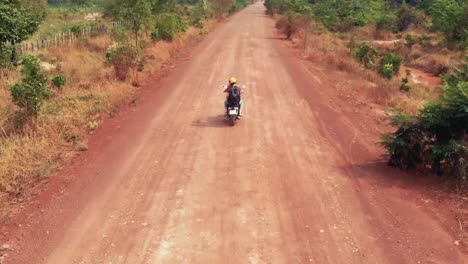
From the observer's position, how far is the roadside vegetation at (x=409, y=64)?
945 cm

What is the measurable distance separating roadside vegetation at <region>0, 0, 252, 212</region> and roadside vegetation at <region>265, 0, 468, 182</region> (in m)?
7.61

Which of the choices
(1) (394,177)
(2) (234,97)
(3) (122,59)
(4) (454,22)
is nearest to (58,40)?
(3) (122,59)

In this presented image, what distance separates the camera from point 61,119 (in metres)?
12.0

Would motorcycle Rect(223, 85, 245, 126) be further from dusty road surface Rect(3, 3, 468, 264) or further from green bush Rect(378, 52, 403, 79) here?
green bush Rect(378, 52, 403, 79)

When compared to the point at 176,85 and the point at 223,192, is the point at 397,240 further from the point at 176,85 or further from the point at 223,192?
the point at 176,85

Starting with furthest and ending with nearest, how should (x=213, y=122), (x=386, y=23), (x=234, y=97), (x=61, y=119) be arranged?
(x=386, y=23) → (x=213, y=122) → (x=234, y=97) → (x=61, y=119)

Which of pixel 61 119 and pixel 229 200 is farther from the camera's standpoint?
pixel 61 119

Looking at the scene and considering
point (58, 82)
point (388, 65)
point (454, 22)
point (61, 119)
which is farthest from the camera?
point (454, 22)

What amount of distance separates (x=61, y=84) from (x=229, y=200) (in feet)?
31.2

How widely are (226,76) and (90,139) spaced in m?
9.19

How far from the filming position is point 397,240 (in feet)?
24.2

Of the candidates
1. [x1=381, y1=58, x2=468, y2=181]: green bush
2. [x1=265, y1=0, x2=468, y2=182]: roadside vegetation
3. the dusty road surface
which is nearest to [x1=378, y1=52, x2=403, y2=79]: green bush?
[x1=265, y1=0, x2=468, y2=182]: roadside vegetation

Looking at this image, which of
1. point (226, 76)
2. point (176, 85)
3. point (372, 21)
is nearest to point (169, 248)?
point (176, 85)

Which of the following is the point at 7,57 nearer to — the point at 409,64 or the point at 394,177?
the point at 394,177
